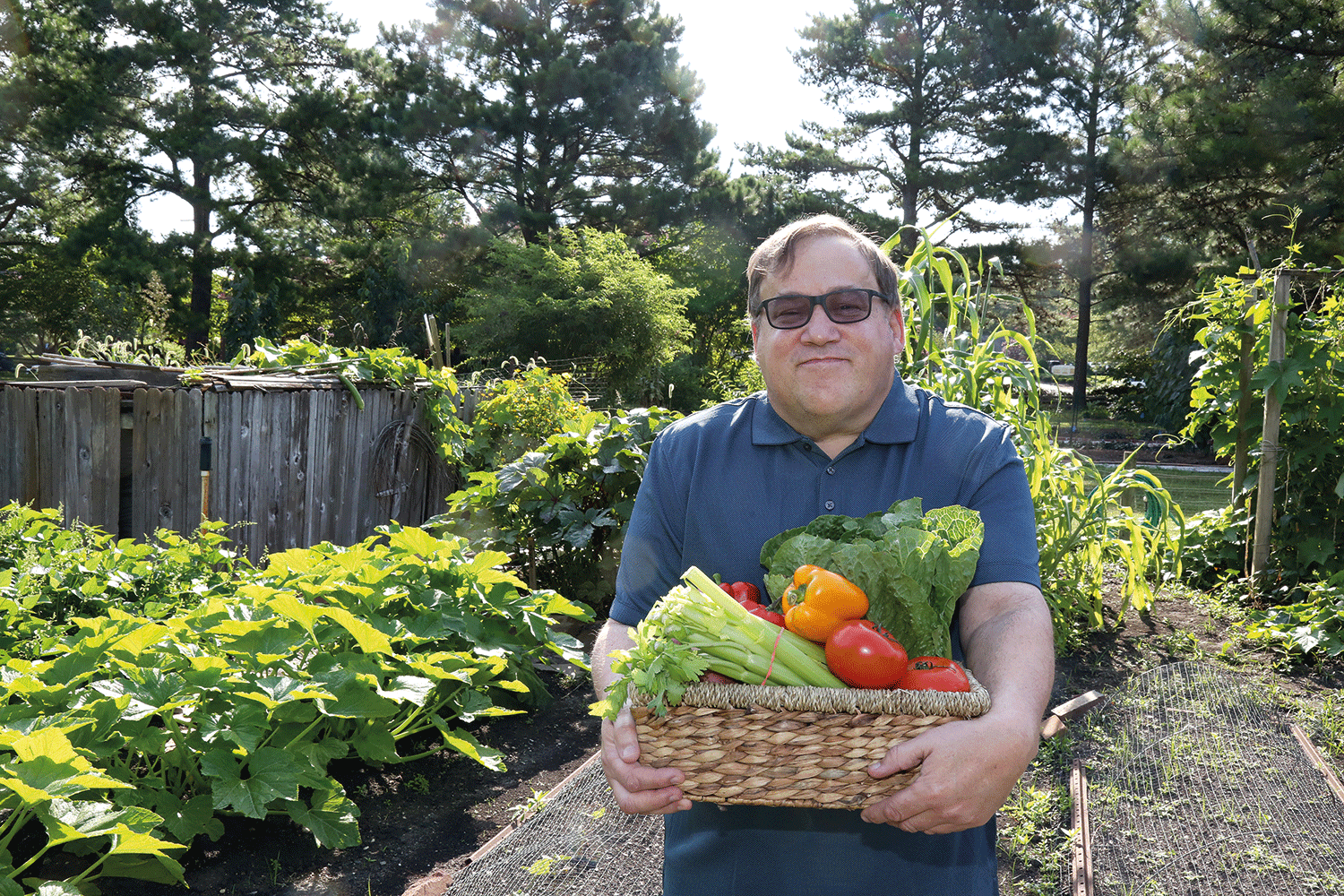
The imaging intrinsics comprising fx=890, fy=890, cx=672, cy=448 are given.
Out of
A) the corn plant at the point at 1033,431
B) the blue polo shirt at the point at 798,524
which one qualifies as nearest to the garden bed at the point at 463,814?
the corn plant at the point at 1033,431

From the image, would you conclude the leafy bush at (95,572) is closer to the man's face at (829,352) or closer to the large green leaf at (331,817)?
the large green leaf at (331,817)

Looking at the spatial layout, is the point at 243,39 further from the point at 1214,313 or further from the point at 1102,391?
the point at 1102,391

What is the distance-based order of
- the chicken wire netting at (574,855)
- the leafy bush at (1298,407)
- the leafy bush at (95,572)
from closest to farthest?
the chicken wire netting at (574,855), the leafy bush at (95,572), the leafy bush at (1298,407)

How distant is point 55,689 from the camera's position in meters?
1.99

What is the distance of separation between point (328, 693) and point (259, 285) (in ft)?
73.6

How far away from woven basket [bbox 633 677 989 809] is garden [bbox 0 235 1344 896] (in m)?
1.14

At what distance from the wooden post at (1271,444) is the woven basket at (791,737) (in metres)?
4.73

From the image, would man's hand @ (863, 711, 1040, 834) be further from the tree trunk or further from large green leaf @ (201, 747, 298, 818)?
the tree trunk

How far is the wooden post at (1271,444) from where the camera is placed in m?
4.82

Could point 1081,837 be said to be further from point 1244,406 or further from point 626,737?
point 1244,406

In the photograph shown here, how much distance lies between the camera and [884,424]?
1.51m

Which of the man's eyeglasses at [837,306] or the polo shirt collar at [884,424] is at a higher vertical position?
the man's eyeglasses at [837,306]

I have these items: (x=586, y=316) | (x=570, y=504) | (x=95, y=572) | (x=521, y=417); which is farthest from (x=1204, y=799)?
(x=586, y=316)

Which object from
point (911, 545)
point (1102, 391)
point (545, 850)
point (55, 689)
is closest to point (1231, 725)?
point (545, 850)
